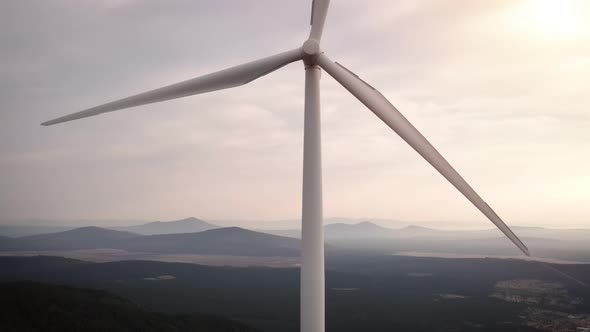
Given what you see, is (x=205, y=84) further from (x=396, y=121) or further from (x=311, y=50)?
(x=396, y=121)

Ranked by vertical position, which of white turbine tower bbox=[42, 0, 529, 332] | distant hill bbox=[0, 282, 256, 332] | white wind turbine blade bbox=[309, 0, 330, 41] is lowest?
distant hill bbox=[0, 282, 256, 332]

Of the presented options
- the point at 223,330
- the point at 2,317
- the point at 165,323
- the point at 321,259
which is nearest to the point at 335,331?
the point at 223,330

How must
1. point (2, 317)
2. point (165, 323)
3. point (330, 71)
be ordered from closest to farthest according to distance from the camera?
point (330, 71) < point (2, 317) < point (165, 323)

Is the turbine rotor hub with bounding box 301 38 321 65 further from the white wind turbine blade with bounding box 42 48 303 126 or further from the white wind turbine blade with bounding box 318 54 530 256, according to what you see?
the white wind turbine blade with bounding box 42 48 303 126

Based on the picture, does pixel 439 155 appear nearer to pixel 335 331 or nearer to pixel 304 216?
pixel 304 216

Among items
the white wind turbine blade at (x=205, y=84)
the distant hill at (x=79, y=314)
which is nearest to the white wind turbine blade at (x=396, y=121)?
the white wind turbine blade at (x=205, y=84)

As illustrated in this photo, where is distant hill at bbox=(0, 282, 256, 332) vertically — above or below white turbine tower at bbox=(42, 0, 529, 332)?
below

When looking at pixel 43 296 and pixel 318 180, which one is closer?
pixel 318 180

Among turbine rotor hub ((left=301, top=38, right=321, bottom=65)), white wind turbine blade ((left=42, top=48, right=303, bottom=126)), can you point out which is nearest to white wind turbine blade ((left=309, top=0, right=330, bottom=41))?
turbine rotor hub ((left=301, top=38, right=321, bottom=65))
